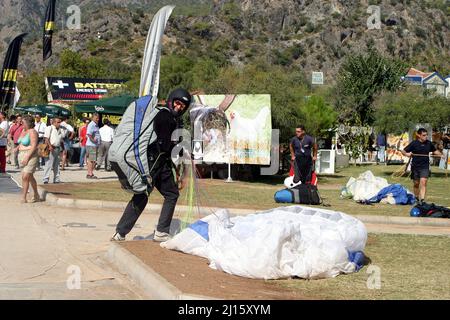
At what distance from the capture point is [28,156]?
46.1ft

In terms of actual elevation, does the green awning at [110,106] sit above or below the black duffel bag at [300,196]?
above

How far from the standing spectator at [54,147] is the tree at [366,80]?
109 feet

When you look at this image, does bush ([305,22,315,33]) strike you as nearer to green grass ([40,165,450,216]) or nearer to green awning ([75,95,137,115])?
green awning ([75,95,137,115])

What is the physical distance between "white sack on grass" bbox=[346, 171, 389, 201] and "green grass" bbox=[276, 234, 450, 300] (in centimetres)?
628

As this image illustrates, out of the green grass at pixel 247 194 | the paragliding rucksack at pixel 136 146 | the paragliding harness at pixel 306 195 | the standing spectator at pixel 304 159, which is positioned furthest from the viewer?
the standing spectator at pixel 304 159

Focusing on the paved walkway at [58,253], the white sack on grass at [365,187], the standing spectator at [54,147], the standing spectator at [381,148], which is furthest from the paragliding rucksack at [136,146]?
the standing spectator at [381,148]

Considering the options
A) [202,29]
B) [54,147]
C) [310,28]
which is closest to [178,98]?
[54,147]

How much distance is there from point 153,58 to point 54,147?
12.8 feet

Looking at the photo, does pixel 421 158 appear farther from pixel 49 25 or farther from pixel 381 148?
pixel 49 25

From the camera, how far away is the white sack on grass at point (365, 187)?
1658cm

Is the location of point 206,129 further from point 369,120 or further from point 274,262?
point 369,120

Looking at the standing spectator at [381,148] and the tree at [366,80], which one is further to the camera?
the tree at [366,80]

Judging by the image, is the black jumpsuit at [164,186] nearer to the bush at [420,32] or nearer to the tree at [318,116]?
the tree at [318,116]
